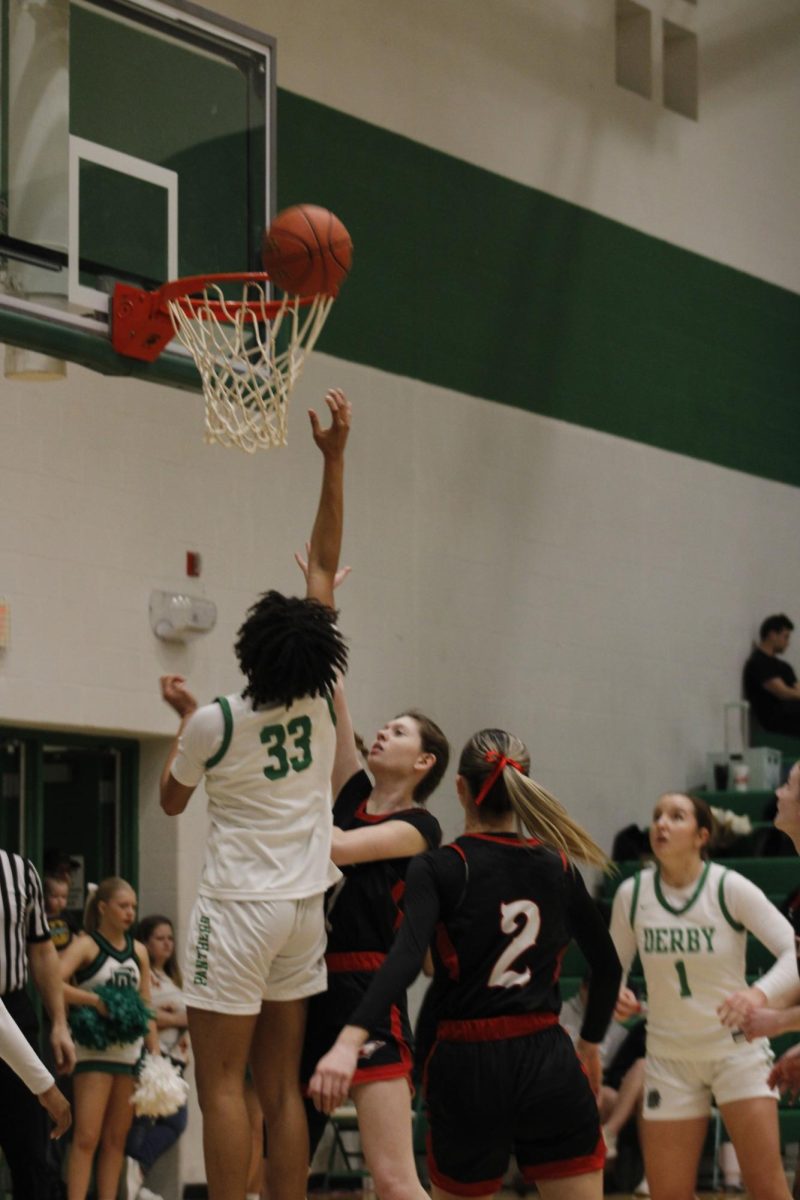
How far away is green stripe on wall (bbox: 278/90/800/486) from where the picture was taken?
42.5 feet

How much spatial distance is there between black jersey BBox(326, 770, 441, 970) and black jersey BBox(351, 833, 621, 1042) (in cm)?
47

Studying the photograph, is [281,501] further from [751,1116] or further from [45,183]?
[751,1116]

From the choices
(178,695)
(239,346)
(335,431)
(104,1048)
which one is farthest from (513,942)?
(104,1048)

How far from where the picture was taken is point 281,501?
40.4 feet

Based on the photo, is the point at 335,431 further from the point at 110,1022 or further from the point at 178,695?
the point at 110,1022

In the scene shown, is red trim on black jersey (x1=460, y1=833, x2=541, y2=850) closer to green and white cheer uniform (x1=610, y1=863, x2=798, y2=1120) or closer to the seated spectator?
green and white cheer uniform (x1=610, y1=863, x2=798, y2=1120)

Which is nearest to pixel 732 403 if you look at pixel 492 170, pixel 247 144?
pixel 492 170

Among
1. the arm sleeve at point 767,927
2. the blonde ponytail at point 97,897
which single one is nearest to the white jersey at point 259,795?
the arm sleeve at point 767,927

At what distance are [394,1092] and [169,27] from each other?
4816mm

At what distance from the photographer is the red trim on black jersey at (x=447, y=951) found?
A: 16.7 ft

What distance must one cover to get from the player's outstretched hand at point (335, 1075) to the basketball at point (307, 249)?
137 inches

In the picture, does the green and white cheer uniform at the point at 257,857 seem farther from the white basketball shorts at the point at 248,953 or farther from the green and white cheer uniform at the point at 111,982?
the green and white cheer uniform at the point at 111,982

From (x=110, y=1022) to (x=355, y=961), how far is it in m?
4.60

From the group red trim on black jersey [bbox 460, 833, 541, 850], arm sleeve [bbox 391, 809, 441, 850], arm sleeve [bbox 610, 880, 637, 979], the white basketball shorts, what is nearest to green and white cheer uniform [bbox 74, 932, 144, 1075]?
arm sleeve [bbox 610, 880, 637, 979]
